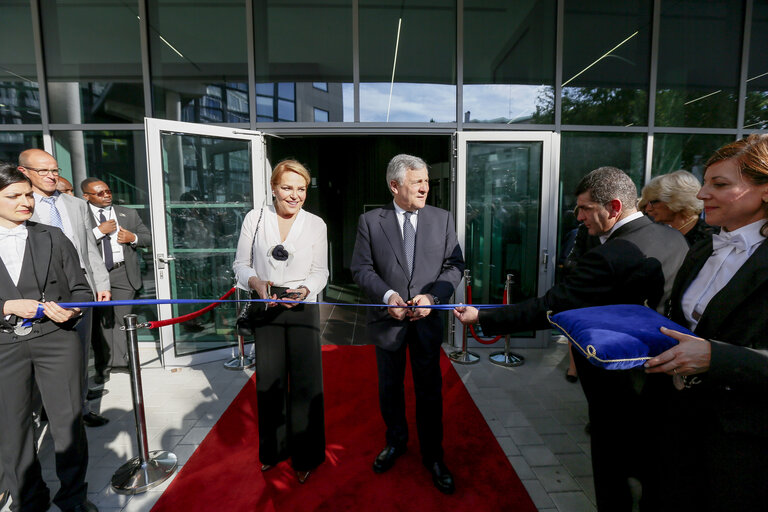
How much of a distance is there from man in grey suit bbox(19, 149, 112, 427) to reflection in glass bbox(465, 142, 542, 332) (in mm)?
3734

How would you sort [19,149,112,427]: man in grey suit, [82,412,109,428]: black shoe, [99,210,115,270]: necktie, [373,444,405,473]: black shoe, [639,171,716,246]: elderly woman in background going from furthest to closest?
[99,210,115,270]: necktie
[82,412,109,428]: black shoe
[19,149,112,427]: man in grey suit
[639,171,716,246]: elderly woman in background
[373,444,405,473]: black shoe

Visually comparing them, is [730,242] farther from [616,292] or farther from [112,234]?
[112,234]

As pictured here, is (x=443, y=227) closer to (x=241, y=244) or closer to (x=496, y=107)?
(x=241, y=244)

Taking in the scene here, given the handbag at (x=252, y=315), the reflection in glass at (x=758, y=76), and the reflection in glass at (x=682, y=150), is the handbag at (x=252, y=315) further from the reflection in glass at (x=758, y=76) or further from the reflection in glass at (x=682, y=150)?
the reflection in glass at (x=758, y=76)

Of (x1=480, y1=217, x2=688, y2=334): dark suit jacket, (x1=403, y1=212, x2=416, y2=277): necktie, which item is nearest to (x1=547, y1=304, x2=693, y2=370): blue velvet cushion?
(x1=480, y1=217, x2=688, y2=334): dark suit jacket

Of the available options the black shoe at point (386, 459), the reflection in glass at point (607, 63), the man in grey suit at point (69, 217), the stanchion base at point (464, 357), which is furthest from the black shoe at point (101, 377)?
the reflection in glass at point (607, 63)

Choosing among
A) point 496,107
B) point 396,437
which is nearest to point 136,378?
point 396,437

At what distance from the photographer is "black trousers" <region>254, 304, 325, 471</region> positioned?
2.41 meters

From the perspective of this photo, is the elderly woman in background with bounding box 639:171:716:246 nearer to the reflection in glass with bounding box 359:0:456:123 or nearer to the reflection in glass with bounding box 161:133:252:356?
the reflection in glass with bounding box 359:0:456:123

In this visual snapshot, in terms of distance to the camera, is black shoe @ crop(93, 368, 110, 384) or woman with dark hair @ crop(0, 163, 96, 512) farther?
black shoe @ crop(93, 368, 110, 384)

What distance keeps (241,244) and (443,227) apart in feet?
4.11

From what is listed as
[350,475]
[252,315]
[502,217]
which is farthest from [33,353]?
[502,217]

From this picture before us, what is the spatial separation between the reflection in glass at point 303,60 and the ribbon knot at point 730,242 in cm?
407

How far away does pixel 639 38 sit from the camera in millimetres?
5016
